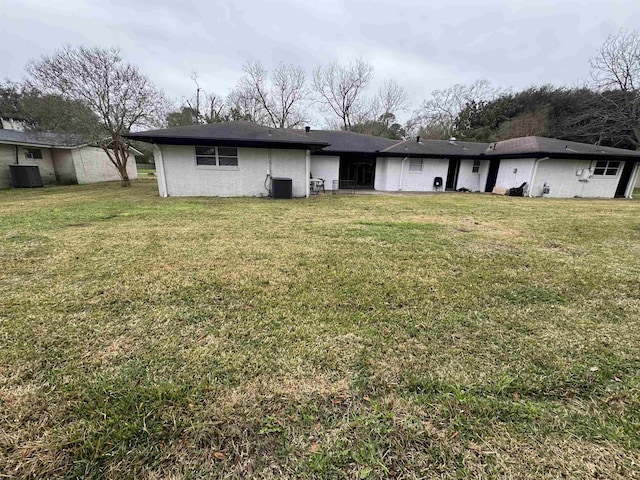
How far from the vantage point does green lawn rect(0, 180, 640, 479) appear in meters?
1.38

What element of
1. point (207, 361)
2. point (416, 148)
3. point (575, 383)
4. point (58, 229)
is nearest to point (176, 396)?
point (207, 361)

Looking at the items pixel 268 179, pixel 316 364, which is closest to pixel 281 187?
pixel 268 179

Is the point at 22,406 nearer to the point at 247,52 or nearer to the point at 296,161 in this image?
the point at 296,161

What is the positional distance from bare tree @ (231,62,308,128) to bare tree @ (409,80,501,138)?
48.8 ft

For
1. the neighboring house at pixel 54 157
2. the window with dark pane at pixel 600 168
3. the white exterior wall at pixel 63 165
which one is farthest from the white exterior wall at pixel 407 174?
the white exterior wall at pixel 63 165

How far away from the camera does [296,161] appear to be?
1172cm

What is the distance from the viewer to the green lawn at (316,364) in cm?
138

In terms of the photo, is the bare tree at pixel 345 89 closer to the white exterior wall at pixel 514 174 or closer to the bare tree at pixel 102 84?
the white exterior wall at pixel 514 174

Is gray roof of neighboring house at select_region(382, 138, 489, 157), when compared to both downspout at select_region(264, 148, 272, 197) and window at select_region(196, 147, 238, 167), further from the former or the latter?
window at select_region(196, 147, 238, 167)

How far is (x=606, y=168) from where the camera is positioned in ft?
48.7

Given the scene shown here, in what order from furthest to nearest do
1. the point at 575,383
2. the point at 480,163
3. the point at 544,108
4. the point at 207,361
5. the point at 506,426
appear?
the point at 544,108, the point at 480,163, the point at 207,361, the point at 575,383, the point at 506,426

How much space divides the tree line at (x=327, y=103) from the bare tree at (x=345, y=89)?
0.10 metres

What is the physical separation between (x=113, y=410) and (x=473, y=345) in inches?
101

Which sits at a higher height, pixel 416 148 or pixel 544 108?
pixel 544 108
